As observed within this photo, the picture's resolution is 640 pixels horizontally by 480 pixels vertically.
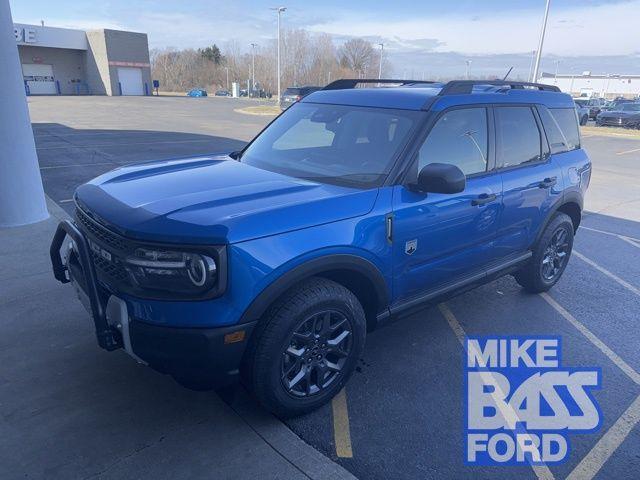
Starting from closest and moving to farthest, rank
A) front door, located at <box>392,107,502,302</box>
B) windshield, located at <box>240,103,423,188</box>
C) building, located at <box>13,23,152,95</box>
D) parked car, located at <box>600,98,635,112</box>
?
1. front door, located at <box>392,107,502,302</box>
2. windshield, located at <box>240,103,423,188</box>
3. parked car, located at <box>600,98,635,112</box>
4. building, located at <box>13,23,152,95</box>

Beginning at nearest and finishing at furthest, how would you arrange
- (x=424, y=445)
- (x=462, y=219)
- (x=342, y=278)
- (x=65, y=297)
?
(x=424, y=445) → (x=342, y=278) → (x=462, y=219) → (x=65, y=297)

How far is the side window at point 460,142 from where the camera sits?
10.9 ft

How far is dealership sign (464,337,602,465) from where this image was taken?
9.18 ft

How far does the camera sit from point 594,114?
3594cm

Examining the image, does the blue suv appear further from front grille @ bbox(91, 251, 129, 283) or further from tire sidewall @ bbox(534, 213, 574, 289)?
tire sidewall @ bbox(534, 213, 574, 289)

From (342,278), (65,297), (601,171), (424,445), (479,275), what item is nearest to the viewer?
(424,445)

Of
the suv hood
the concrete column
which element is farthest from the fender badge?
the concrete column

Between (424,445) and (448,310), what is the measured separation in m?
1.92

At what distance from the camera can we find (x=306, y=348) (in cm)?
281

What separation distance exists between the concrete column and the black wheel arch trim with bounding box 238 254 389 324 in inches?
202

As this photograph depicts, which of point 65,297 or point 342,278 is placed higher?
point 342,278

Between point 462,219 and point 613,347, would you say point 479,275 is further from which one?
point 613,347

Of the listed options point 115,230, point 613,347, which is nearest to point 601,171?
point 613,347

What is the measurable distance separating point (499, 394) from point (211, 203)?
7.60 ft
